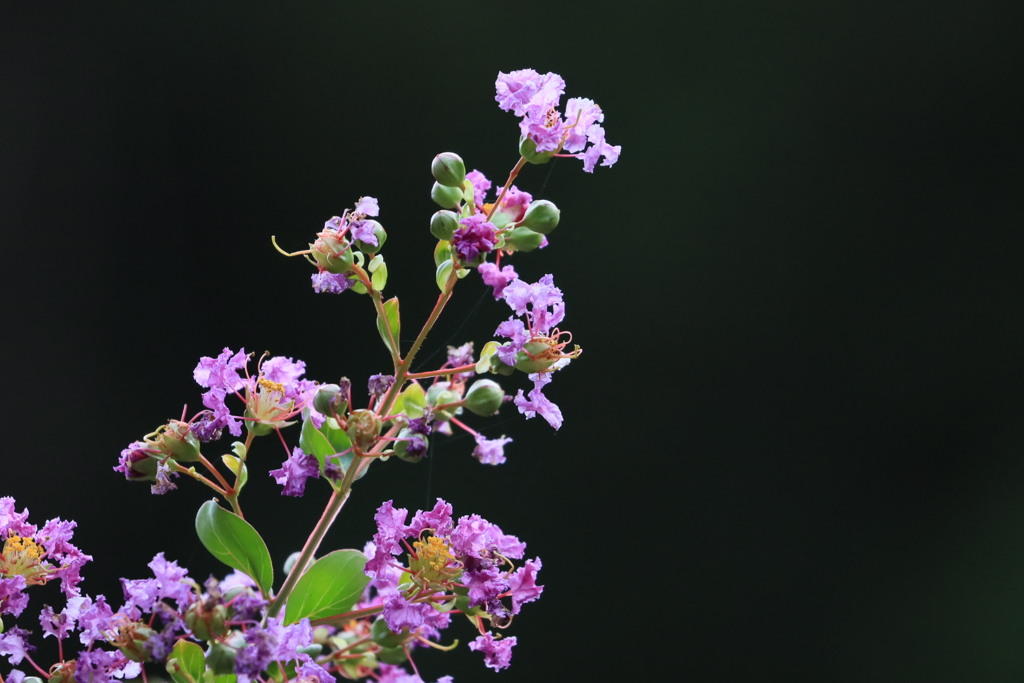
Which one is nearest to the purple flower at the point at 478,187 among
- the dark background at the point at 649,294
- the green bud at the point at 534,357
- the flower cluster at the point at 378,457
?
the flower cluster at the point at 378,457

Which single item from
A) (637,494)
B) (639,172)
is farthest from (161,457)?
(639,172)

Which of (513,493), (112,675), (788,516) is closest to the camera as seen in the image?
(112,675)

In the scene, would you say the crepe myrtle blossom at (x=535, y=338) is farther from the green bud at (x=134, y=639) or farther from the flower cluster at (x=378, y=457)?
the green bud at (x=134, y=639)

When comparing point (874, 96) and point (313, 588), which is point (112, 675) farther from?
point (874, 96)

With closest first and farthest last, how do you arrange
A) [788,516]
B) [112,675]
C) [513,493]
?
[112,675], [513,493], [788,516]

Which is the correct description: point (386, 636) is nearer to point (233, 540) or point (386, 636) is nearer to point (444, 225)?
point (233, 540)

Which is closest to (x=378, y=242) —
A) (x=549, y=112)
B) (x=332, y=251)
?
(x=332, y=251)
